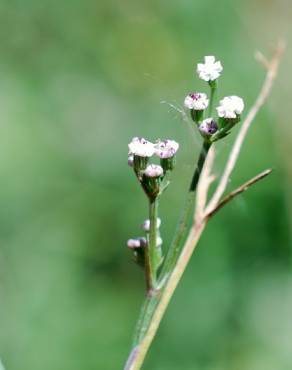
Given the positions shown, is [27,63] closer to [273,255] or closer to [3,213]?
[3,213]

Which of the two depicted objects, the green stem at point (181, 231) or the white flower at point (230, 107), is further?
the white flower at point (230, 107)

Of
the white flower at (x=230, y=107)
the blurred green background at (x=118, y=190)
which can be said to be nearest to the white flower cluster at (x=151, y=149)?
the white flower at (x=230, y=107)

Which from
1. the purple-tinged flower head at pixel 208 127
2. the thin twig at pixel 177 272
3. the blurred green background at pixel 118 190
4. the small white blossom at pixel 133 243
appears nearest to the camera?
the thin twig at pixel 177 272

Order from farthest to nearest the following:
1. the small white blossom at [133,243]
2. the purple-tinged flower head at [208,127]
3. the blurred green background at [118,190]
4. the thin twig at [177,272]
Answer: the blurred green background at [118,190] < the small white blossom at [133,243] < the purple-tinged flower head at [208,127] < the thin twig at [177,272]

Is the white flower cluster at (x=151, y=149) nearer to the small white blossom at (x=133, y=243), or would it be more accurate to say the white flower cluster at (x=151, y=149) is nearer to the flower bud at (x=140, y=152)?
the flower bud at (x=140, y=152)

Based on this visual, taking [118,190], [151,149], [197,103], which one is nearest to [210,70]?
[197,103]

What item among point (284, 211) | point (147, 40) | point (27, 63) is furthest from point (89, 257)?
point (147, 40)

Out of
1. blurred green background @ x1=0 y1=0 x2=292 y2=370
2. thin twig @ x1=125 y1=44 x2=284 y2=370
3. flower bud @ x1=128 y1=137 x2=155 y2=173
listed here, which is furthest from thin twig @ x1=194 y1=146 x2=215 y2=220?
blurred green background @ x1=0 y1=0 x2=292 y2=370
